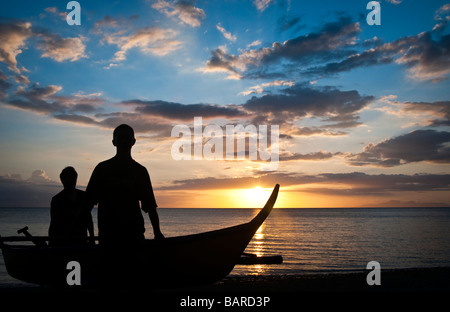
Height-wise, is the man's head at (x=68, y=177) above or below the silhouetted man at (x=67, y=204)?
above

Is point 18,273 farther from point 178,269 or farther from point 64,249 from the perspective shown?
point 178,269

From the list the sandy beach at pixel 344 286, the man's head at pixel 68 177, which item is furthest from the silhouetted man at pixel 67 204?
the sandy beach at pixel 344 286

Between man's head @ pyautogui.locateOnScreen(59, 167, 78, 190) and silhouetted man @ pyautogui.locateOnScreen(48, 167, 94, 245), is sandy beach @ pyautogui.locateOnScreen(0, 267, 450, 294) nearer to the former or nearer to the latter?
silhouetted man @ pyautogui.locateOnScreen(48, 167, 94, 245)

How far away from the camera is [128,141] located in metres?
3.70

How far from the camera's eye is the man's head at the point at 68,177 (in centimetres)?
579

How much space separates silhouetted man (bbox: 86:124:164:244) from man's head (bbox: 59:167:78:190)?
252 cm

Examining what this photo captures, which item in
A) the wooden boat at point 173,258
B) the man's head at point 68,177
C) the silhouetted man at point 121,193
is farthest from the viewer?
the man's head at point 68,177

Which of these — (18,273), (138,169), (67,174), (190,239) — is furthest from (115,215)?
(18,273)

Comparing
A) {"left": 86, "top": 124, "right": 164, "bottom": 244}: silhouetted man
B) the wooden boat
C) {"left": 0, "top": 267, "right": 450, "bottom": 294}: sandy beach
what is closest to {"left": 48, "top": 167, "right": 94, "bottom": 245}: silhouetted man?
the wooden boat

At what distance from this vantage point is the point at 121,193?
11.8 ft

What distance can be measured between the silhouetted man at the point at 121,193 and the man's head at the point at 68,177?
8.27 ft

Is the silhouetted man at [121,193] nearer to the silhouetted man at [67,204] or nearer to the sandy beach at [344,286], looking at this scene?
the silhouetted man at [67,204]
